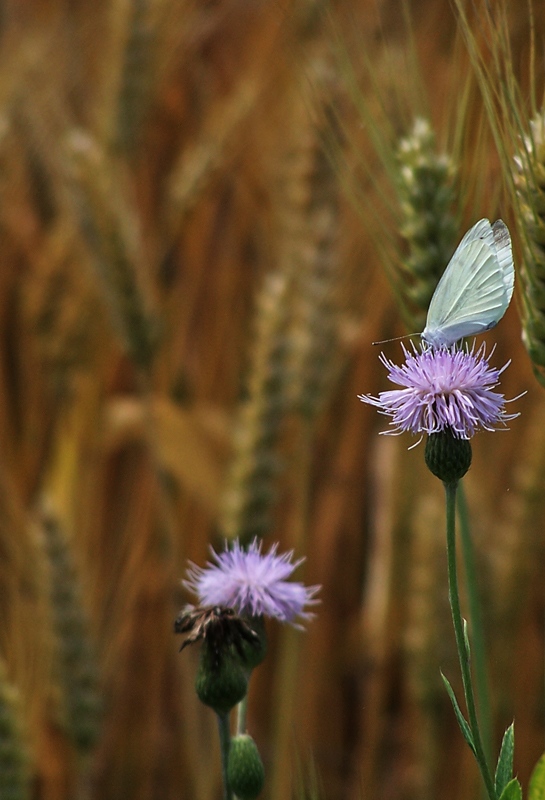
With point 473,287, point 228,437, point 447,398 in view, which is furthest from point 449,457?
point 228,437

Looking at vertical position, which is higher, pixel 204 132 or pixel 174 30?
pixel 174 30

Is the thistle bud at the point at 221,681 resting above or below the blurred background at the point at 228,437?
below

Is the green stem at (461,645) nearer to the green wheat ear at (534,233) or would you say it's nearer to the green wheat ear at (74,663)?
the green wheat ear at (534,233)

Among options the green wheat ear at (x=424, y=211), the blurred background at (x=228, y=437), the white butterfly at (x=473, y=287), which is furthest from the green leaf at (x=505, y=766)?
the blurred background at (x=228, y=437)

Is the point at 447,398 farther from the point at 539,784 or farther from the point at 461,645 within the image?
the point at 539,784

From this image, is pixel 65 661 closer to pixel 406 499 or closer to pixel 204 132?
pixel 406 499

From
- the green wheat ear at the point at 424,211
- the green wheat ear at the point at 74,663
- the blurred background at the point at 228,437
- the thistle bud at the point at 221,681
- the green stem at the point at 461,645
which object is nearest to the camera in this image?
the green stem at the point at 461,645

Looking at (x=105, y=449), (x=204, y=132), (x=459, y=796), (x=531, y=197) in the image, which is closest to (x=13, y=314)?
(x=105, y=449)
